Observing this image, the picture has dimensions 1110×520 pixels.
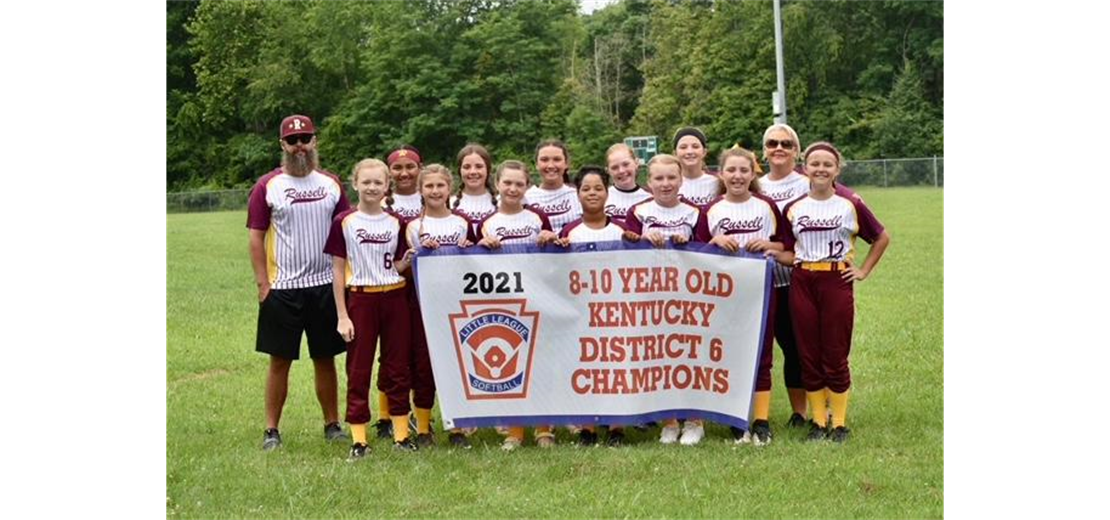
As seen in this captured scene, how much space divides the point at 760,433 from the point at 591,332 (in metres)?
1.25

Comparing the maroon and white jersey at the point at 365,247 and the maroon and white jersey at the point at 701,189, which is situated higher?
the maroon and white jersey at the point at 701,189

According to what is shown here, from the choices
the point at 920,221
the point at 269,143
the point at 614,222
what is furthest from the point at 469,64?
the point at 614,222

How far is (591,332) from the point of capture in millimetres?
7711

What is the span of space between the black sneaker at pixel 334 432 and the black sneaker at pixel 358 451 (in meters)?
0.63

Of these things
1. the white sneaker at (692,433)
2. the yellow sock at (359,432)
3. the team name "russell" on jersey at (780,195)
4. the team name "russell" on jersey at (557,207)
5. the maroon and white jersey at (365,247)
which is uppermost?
the team name "russell" on jersey at (780,195)

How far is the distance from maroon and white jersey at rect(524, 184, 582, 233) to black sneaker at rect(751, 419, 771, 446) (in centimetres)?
190

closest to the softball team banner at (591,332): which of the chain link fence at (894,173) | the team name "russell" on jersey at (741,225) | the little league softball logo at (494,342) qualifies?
the little league softball logo at (494,342)

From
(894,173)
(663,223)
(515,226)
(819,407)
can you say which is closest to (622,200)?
(663,223)

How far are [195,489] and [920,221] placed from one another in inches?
909

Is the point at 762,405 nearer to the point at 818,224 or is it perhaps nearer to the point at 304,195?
the point at 818,224

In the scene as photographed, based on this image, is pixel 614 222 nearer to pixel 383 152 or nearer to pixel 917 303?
pixel 917 303

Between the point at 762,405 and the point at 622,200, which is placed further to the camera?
the point at 622,200

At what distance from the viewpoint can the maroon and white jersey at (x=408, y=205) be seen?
8188 mm

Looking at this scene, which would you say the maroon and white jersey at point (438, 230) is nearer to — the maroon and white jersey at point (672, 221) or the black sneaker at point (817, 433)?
the maroon and white jersey at point (672, 221)
